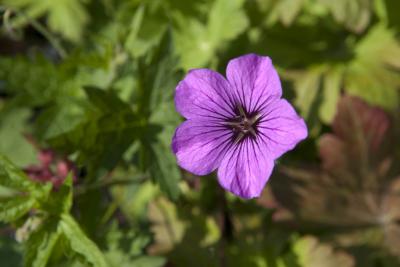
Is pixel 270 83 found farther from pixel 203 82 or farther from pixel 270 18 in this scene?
pixel 270 18

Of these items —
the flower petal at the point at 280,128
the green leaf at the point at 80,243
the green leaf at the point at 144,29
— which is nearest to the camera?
the flower petal at the point at 280,128

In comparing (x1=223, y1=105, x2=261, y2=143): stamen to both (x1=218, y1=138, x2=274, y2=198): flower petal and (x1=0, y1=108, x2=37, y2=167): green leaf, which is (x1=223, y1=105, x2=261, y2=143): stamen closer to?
(x1=218, y1=138, x2=274, y2=198): flower petal

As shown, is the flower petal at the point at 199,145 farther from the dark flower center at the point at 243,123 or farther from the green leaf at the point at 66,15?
the green leaf at the point at 66,15

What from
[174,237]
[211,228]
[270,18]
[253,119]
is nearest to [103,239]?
[174,237]

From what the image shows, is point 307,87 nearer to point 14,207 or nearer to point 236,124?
point 236,124

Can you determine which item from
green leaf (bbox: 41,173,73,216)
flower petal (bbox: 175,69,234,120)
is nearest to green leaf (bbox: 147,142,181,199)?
green leaf (bbox: 41,173,73,216)

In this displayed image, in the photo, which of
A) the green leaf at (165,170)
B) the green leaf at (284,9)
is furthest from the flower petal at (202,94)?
the green leaf at (284,9)

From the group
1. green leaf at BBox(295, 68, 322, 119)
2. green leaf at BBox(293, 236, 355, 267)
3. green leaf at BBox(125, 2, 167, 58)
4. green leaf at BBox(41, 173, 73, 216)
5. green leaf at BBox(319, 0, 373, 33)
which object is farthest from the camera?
green leaf at BBox(125, 2, 167, 58)
